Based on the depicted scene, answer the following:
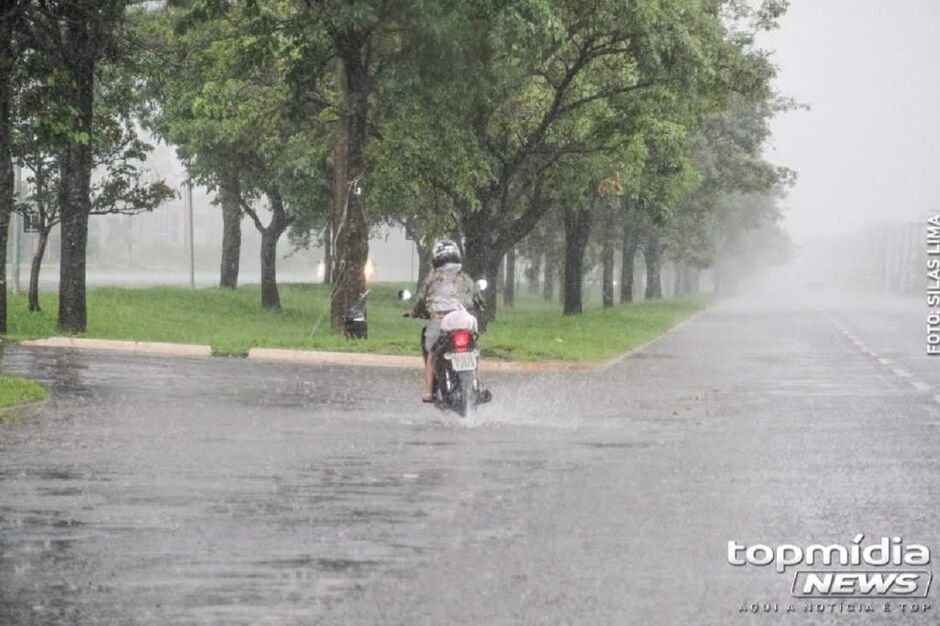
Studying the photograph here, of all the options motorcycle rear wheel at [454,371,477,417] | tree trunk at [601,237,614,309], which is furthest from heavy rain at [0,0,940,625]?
tree trunk at [601,237,614,309]

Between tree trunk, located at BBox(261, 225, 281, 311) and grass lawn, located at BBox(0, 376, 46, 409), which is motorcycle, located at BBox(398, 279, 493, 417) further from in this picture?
tree trunk, located at BBox(261, 225, 281, 311)

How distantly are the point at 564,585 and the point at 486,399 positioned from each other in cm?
843

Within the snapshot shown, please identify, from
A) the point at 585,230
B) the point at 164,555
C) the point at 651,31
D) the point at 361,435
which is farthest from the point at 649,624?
the point at 585,230

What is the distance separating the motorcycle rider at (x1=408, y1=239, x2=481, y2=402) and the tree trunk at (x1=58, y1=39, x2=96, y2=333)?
44.0 ft

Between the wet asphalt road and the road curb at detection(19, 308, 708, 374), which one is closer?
the wet asphalt road

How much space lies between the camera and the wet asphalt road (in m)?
7.17

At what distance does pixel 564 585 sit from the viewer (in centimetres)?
746

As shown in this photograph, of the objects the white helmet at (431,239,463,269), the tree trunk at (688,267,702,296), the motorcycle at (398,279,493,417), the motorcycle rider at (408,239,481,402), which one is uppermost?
the white helmet at (431,239,463,269)

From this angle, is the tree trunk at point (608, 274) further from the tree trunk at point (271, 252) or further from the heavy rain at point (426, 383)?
the tree trunk at point (271, 252)

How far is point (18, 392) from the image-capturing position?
1652 centimetres

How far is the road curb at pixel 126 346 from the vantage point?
85.4 feet

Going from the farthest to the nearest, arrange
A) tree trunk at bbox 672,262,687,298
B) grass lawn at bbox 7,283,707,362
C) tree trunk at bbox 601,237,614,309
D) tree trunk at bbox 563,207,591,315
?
1. tree trunk at bbox 672,262,687,298
2. tree trunk at bbox 601,237,614,309
3. tree trunk at bbox 563,207,591,315
4. grass lawn at bbox 7,283,707,362

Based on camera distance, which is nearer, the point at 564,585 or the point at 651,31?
the point at 564,585

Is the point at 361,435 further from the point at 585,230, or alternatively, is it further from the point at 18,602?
the point at 585,230
